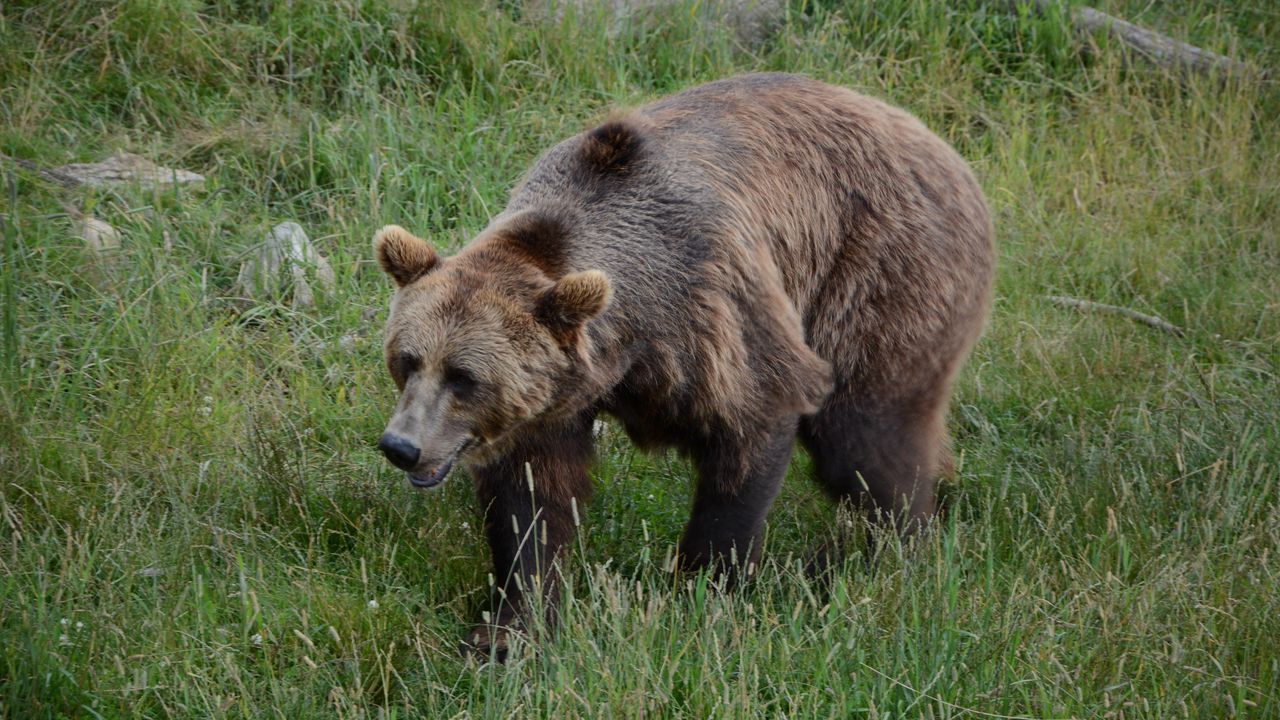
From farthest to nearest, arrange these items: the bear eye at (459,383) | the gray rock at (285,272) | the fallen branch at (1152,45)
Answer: the fallen branch at (1152,45)
the gray rock at (285,272)
the bear eye at (459,383)

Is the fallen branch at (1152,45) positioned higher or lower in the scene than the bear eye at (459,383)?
higher

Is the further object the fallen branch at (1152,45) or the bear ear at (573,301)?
the fallen branch at (1152,45)

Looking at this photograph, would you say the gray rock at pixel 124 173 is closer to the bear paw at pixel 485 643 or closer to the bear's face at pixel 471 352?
the bear's face at pixel 471 352

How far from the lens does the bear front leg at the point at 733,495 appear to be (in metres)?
4.29

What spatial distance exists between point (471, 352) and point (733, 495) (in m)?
1.05

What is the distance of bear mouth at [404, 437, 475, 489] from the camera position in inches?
154

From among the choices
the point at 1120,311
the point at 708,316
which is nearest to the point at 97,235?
the point at 708,316

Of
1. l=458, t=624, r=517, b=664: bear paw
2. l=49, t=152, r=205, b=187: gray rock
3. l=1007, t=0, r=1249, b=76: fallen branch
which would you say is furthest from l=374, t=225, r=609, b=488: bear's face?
l=1007, t=0, r=1249, b=76: fallen branch

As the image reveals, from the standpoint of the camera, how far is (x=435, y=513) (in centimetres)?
457

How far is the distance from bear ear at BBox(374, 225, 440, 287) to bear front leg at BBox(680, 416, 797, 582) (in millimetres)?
1093

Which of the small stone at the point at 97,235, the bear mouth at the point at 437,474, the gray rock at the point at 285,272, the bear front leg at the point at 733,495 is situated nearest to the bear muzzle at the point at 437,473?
the bear mouth at the point at 437,474

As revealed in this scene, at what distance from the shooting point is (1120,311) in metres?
6.65

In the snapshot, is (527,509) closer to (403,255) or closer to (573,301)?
(573,301)

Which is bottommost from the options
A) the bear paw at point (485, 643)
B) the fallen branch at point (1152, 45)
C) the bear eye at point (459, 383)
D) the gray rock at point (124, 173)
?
the bear paw at point (485, 643)
